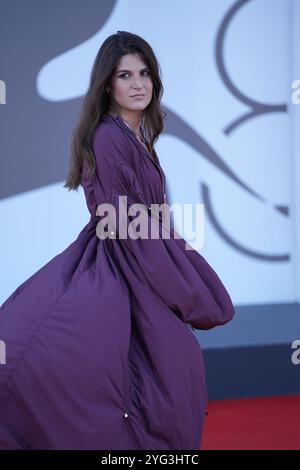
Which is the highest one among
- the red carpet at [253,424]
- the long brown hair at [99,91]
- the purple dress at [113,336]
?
the long brown hair at [99,91]

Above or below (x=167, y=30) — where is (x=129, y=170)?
below

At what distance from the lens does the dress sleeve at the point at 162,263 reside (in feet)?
5.22

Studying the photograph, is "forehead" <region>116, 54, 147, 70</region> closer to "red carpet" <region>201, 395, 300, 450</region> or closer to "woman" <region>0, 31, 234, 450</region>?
"woman" <region>0, 31, 234, 450</region>

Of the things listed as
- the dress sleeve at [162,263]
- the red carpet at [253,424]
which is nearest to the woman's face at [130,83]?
the dress sleeve at [162,263]

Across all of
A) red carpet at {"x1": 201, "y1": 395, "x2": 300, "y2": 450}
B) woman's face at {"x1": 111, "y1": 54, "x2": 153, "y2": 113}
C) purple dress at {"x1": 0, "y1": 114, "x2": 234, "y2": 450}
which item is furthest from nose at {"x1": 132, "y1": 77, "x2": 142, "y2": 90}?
red carpet at {"x1": 201, "y1": 395, "x2": 300, "y2": 450}

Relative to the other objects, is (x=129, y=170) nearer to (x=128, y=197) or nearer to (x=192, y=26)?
(x=128, y=197)

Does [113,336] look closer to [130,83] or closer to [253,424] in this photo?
[130,83]

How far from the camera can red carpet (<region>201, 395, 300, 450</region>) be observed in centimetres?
229

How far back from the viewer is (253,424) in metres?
A: 2.51

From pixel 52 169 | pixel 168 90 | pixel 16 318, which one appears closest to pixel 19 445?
pixel 16 318

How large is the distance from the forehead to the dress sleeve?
0.91ft

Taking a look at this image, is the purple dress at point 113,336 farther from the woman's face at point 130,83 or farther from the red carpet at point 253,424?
the red carpet at point 253,424

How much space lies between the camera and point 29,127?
3463 mm

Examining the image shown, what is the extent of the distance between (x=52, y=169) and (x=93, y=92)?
179cm
